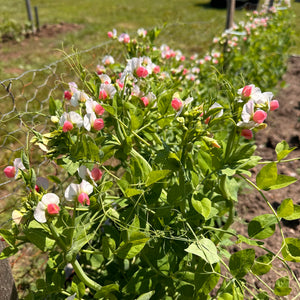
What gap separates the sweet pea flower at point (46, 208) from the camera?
72 centimetres

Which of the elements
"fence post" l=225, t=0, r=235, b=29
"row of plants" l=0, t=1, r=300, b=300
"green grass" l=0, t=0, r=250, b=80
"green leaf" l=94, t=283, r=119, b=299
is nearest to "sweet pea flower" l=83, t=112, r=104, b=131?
"row of plants" l=0, t=1, r=300, b=300

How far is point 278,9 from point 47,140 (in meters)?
3.97

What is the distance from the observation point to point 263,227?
0.90 m

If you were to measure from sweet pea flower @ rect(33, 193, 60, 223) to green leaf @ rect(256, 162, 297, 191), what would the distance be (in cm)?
56

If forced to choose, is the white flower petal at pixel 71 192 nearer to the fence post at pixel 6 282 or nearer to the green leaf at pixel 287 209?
the fence post at pixel 6 282

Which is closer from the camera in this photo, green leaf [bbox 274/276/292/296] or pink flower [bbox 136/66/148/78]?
green leaf [bbox 274/276/292/296]

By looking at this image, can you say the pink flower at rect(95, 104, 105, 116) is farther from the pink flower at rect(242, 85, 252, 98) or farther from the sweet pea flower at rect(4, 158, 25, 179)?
the pink flower at rect(242, 85, 252, 98)

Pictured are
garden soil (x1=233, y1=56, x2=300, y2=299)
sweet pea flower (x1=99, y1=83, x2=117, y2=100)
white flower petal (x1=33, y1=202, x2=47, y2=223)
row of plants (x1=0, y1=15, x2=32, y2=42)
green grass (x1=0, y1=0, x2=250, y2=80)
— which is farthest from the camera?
row of plants (x1=0, y1=15, x2=32, y2=42)

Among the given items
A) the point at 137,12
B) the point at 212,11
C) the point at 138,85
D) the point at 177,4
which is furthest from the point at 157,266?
the point at 177,4

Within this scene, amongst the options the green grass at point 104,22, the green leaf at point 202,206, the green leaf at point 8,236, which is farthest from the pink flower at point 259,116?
the green grass at point 104,22

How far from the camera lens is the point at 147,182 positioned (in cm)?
84

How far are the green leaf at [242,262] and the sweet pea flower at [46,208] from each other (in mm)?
471

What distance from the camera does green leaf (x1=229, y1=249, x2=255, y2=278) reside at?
79 centimetres

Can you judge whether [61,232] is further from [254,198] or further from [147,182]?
A: [254,198]
